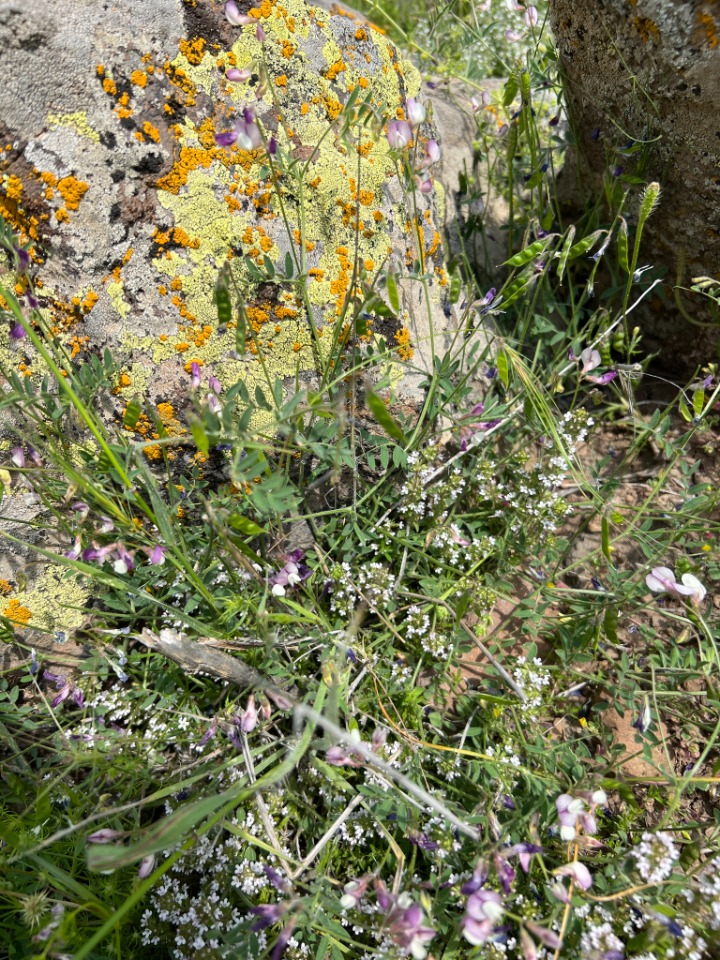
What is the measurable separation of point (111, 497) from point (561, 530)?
5.54 ft

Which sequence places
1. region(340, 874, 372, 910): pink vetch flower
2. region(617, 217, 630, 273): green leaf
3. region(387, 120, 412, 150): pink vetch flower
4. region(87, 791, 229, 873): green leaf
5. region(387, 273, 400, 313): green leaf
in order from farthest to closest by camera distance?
region(617, 217, 630, 273): green leaf, region(387, 120, 412, 150): pink vetch flower, region(387, 273, 400, 313): green leaf, region(340, 874, 372, 910): pink vetch flower, region(87, 791, 229, 873): green leaf

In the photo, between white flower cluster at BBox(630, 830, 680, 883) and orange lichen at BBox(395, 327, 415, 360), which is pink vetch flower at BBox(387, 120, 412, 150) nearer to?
orange lichen at BBox(395, 327, 415, 360)

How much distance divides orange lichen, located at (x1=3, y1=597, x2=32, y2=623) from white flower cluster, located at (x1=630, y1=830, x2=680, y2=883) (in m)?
1.97

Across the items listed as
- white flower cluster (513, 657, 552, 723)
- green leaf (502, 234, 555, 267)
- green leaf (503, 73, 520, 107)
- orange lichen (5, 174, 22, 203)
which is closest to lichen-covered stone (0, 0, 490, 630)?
orange lichen (5, 174, 22, 203)

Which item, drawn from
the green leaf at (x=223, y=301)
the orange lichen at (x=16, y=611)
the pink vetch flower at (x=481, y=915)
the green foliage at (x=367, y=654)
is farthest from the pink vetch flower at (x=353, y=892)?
the orange lichen at (x=16, y=611)

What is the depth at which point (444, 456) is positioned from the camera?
253 centimetres

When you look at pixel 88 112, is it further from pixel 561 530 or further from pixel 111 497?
pixel 561 530

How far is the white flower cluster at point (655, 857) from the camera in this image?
156 centimetres

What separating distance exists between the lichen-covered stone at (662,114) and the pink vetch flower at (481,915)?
2.10 metres

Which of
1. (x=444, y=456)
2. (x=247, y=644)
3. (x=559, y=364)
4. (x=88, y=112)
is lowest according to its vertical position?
(x=247, y=644)

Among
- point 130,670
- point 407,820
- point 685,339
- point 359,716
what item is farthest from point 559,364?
point 130,670

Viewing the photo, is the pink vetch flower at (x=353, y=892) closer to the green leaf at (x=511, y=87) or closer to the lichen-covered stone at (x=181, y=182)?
the lichen-covered stone at (x=181, y=182)

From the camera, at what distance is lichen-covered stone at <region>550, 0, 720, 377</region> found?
2072mm

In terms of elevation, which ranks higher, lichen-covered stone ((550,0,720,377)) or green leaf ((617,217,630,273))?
lichen-covered stone ((550,0,720,377))
